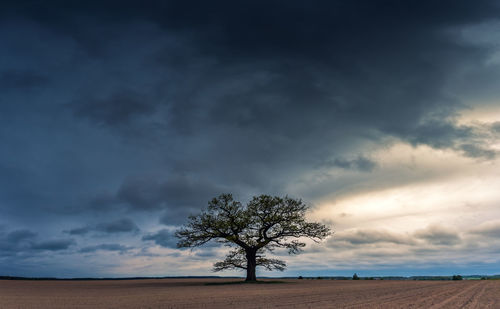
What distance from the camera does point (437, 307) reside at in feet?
66.7

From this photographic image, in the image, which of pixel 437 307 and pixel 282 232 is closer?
pixel 437 307

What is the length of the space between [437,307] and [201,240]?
41207mm

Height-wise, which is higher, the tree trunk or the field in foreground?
the tree trunk

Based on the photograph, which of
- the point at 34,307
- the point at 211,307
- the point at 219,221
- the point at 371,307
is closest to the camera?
the point at 371,307

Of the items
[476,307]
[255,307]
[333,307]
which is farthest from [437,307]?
[255,307]

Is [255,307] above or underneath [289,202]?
underneath

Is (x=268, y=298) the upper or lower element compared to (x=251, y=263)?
lower

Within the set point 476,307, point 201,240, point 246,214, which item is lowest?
point 476,307

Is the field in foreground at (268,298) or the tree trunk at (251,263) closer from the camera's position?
the field in foreground at (268,298)

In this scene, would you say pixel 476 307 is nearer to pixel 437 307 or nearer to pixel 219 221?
pixel 437 307

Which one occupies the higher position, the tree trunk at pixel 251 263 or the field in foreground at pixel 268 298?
the tree trunk at pixel 251 263

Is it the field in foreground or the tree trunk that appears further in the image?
the tree trunk

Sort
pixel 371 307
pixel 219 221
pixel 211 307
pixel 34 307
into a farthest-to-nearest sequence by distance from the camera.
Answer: pixel 219 221 → pixel 34 307 → pixel 211 307 → pixel 371 307

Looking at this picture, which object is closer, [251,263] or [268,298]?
[268,298]
